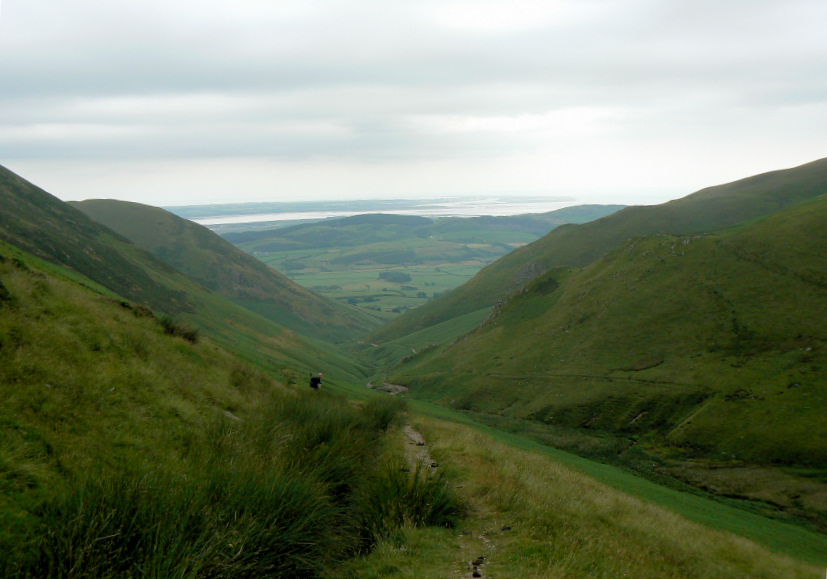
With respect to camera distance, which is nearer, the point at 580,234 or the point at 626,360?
the point at 626,360

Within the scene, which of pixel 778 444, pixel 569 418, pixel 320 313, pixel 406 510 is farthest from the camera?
pixel 320 313

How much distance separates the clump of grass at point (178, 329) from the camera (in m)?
26.6

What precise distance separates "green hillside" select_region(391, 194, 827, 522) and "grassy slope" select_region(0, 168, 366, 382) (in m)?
27.2

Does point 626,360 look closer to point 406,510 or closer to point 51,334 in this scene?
point 406,510

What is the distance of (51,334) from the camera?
49.4 feet

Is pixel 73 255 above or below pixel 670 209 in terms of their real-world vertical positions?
below

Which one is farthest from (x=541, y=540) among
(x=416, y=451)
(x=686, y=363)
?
(x=686, y=363)

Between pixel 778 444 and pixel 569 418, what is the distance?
19.9 metres

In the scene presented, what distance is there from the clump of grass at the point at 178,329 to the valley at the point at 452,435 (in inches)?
5.9

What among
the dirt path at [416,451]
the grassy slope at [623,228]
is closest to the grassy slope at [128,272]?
the dirt path at [416,451]

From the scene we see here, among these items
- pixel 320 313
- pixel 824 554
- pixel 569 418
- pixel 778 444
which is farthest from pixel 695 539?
pixel 320 313

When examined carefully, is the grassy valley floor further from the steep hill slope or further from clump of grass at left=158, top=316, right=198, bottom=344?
the steep hill slope

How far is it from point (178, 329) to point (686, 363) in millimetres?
56053

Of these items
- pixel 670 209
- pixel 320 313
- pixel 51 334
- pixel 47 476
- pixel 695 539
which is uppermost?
pixel 670 209
